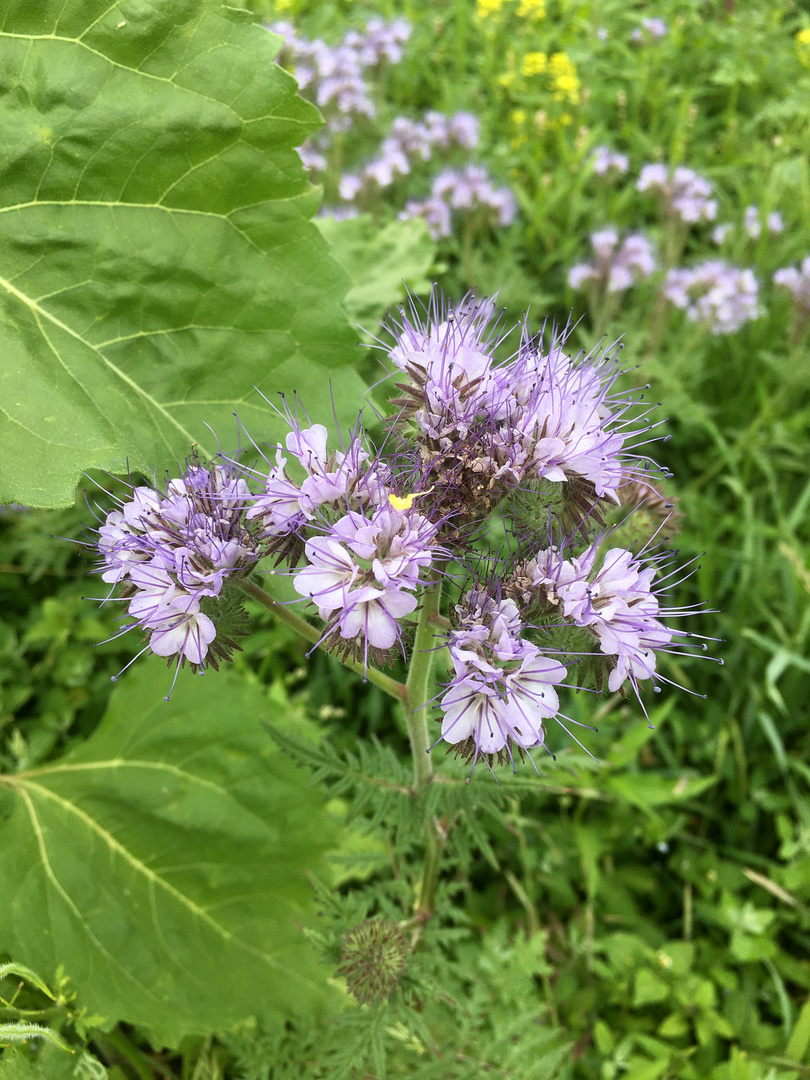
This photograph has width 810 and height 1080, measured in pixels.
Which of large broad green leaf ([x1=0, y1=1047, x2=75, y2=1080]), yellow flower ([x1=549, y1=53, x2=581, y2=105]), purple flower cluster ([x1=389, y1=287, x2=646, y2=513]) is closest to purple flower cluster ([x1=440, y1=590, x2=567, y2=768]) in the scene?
purple flower cluster ([x1=389, y1=287, x2=646, y2=513])

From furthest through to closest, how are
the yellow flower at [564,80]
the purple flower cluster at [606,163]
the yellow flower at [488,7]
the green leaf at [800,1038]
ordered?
the yellow flower at [488,7] → the yellow flower at [564,80] → the purple flower cluster at [606,163] → the green leaf at [800,1038]

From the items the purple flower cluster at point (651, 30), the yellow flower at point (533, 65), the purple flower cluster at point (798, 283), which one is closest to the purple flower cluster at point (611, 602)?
the purple flower cluster at point (798, 283)

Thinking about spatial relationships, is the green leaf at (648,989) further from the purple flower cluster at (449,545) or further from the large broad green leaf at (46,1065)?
the large broad green leaf at (46,1065)

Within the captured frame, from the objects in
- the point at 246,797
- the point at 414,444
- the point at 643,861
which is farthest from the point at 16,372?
the point at 643,861

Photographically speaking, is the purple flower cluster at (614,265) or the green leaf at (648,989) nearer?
the green leaf at (648,989)

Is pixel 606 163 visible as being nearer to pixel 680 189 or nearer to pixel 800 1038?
pixel 680 189
